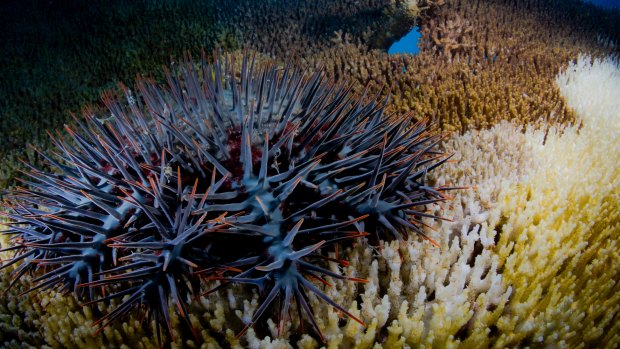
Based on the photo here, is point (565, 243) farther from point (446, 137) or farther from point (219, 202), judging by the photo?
point (219, 202)

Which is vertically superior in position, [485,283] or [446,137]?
[446,137]

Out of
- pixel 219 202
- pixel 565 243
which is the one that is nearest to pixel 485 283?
pixel 565 243

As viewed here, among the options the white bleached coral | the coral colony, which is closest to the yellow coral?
the white bleached coral

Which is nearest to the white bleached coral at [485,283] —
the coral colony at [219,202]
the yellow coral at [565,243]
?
the yellow coral at [565,243]

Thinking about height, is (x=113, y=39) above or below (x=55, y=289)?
above

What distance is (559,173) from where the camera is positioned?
3078mm

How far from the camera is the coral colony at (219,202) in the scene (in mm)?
1703

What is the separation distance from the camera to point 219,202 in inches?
75.7

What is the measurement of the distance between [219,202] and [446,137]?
98.8 inches

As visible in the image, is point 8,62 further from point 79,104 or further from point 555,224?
point 555,224

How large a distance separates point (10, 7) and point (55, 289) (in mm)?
12216

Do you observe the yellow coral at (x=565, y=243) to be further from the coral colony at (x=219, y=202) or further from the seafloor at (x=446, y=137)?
the coral colony at (x=219, y=202)

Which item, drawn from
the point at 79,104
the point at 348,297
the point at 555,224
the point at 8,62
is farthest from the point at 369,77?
the point at 8,62

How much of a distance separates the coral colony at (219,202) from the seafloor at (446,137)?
0.82ft
